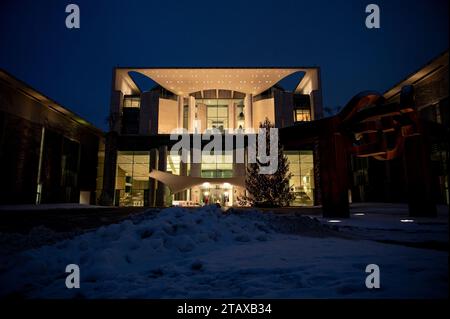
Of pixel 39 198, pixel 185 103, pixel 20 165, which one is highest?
pixel 185 103

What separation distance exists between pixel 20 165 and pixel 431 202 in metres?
24.0

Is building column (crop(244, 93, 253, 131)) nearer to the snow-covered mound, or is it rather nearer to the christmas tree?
the christmas tree

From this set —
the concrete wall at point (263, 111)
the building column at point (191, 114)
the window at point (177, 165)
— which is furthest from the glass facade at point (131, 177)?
the concrete wall at point (263, 111)

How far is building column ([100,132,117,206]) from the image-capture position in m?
25.1

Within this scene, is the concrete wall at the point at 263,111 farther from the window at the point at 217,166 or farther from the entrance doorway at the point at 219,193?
the entrance doorway at the point at 219,193

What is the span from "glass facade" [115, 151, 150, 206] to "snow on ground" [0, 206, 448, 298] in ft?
83.5

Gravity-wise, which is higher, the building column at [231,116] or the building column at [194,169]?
the building column at [231,116]

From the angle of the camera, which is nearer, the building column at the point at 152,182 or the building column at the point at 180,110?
the building column at the point at 152,182

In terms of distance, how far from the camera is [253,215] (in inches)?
213

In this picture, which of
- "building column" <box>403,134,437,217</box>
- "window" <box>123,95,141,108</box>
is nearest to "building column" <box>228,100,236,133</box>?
"window" <box>123,95,141,108</box>

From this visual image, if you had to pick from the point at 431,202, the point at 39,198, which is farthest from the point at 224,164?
the point at 431,202

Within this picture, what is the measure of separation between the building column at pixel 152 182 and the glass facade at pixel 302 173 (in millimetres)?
14457

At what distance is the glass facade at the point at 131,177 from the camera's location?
27.2 meters
